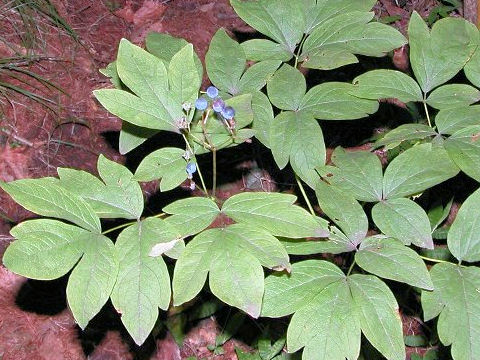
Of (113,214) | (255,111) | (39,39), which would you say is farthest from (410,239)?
(39,39)

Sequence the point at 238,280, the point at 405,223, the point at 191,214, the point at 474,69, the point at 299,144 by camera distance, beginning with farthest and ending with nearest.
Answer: the point at 474,69, the point at 299,144, the point at 405,223, the point at 191,214, the point at 238,280

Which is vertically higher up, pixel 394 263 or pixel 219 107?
pixel 219 107

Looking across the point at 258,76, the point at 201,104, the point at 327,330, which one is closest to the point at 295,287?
the point at 327,330

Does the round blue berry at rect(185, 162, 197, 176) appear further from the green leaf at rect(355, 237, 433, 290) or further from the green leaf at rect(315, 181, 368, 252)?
the green leaf at rect(355, 237, 433, 290)

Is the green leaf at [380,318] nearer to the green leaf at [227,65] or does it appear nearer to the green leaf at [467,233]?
the green leaf at [467,233]

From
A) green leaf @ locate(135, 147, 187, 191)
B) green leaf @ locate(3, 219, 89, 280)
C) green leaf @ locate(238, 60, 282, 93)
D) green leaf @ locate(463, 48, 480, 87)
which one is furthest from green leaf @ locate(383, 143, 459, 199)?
green leaf @ locate(3, 219, 89, 280)

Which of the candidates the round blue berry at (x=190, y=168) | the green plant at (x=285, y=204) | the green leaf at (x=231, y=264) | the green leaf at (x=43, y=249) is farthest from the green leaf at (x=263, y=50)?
the green leaf at (x=43, y=249)

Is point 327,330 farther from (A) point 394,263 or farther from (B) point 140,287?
(B) point 140,287
